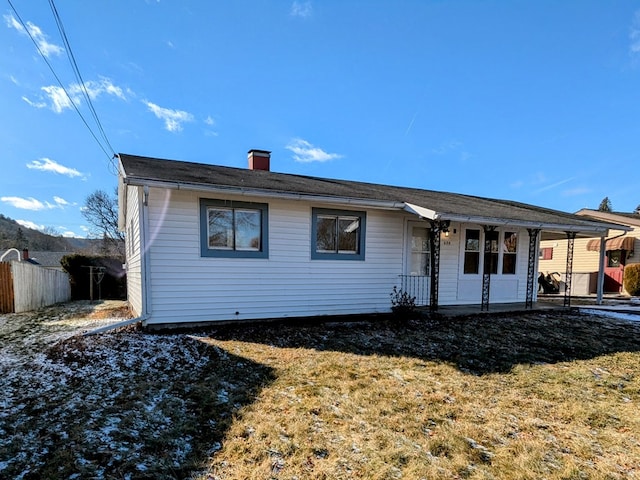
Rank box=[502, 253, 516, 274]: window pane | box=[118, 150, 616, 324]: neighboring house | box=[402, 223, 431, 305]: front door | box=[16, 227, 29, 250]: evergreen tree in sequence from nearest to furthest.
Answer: box=[118, 150, 616, 324]: neighboring house
box=[402, 223, 431, 305]: front door
box=[502, 253, 516, 274]: window pane
box=[16, 227, 29, 250]: evergreen tree

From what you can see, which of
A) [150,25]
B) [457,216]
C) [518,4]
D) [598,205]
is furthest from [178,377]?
[598,205]

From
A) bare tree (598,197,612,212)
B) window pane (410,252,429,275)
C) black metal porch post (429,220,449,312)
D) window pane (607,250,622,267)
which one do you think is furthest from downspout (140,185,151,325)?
bare tree (598,197,612,212)

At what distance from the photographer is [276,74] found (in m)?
10.4

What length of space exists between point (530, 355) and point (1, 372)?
7584 mm

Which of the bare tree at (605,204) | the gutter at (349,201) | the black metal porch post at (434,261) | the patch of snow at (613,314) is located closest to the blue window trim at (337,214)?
the gutter at (349,201)

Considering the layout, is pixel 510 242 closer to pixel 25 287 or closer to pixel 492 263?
pixel 492 263

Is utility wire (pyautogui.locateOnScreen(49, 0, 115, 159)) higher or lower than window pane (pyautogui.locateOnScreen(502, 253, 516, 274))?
higher

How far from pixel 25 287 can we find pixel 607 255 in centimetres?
2711

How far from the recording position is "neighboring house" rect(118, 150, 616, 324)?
589cm

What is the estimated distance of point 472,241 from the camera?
29.6ft

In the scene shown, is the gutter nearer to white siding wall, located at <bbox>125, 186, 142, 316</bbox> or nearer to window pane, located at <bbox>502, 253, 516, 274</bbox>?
white siding wall, located at <bbox>125, 186, 142, 316</bbox>

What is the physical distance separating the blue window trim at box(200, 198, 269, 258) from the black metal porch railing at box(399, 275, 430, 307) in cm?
358

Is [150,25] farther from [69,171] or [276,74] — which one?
[69,171]

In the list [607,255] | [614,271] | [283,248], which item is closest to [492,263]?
[283,248]
